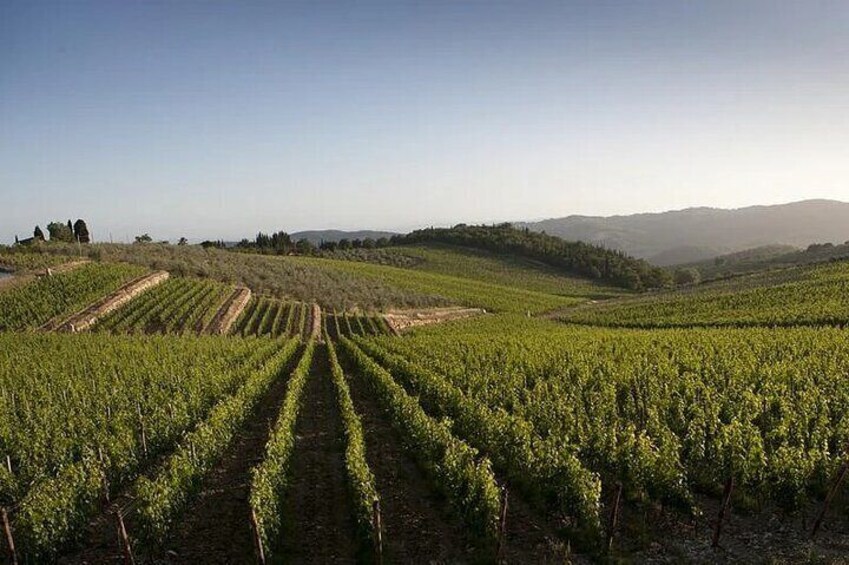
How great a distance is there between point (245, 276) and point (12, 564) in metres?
64.7

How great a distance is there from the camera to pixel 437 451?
18.0 meters

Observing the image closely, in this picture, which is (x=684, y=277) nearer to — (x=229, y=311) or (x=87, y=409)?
(x=229, y=311)

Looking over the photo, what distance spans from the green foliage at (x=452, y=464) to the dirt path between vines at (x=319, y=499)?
2.62 m

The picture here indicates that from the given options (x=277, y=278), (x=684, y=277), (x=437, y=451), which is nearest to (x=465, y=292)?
(x=277, y=278)

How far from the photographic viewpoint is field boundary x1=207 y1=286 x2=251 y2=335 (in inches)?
2064

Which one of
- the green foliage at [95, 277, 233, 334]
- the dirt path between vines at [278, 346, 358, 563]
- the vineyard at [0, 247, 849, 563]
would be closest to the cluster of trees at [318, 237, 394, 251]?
the green foliage at [95, 277, 233, 334]

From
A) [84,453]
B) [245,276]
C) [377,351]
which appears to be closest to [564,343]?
[377,351]

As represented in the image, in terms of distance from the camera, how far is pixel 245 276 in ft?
247

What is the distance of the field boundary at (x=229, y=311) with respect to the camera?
52438 millimetres

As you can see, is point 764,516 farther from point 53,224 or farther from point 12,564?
point 53,224

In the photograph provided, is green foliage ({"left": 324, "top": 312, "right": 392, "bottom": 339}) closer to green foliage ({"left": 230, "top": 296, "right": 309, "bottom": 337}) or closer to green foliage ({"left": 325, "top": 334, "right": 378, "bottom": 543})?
green foliage ({"left": 230, "top": 296, "right": 309, "bottom": 337})

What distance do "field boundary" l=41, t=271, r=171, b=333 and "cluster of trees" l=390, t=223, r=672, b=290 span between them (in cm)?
10768

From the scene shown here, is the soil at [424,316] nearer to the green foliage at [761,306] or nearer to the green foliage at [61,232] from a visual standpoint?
the green foliage at [761,306]

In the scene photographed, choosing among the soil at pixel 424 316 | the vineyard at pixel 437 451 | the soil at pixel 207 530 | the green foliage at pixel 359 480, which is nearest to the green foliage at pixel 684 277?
the soil at pixel 424 316
